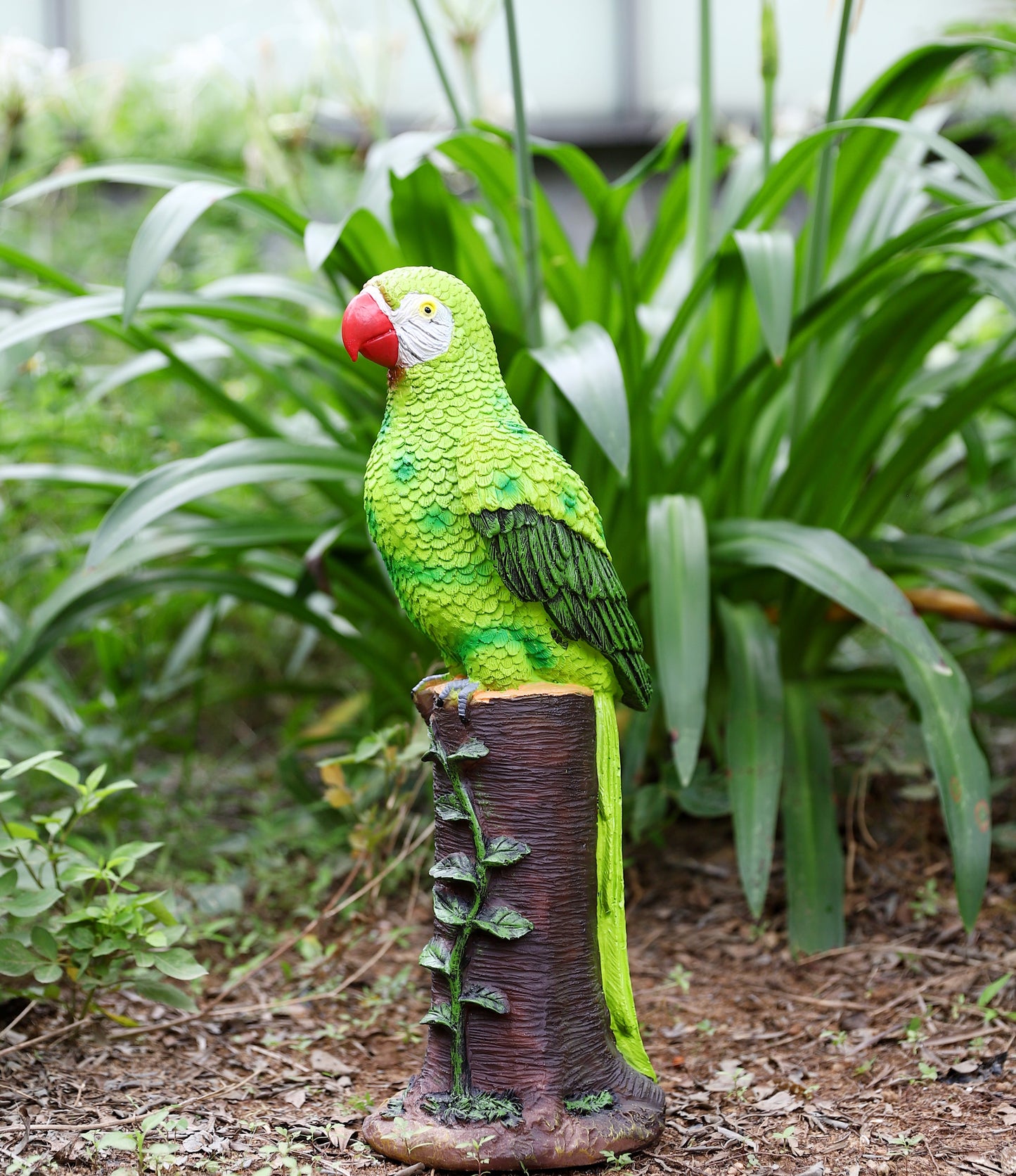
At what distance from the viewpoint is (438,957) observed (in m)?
1.42

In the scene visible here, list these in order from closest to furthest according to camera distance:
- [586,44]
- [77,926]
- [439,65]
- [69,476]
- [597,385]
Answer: [77,926]
[597,385]
[439,65]
[69,476]
[586,44]

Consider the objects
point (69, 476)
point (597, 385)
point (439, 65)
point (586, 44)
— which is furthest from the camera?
point (586, 44)

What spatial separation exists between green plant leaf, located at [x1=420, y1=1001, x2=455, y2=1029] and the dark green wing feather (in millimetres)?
495

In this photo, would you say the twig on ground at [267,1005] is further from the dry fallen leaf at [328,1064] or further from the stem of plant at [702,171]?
the stem of plant at [702,171]

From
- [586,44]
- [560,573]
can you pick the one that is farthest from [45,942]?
[586,44]

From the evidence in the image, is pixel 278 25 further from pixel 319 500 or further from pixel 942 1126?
pixel 942 1126

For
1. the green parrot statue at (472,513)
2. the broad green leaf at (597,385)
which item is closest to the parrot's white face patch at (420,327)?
the green parrot statue at (472,513)

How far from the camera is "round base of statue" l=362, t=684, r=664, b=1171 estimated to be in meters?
1.39

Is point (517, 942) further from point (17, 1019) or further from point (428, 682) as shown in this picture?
point (17, 1019)

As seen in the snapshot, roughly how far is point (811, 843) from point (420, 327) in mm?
1181

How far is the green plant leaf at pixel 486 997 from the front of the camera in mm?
1384

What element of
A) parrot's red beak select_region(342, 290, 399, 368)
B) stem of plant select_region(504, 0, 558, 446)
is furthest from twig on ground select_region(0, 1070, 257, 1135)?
stem of plant select_region(504, 0, 558, 446)

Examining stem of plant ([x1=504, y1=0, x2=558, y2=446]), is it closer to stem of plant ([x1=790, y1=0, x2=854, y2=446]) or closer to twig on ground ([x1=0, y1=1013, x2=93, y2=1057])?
stem of plant ([x1=790, y1=0, x2=854, y2=446])

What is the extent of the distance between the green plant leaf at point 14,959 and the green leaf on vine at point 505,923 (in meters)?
0.63
